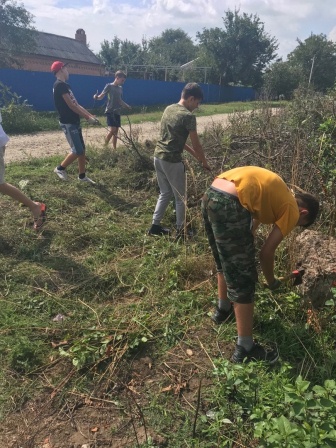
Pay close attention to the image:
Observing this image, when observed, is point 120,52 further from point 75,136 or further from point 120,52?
point 75,136

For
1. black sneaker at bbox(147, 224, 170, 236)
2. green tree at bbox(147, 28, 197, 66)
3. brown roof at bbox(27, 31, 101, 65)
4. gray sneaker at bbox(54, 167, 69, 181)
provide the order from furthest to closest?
green tree at bbox(147, 28, 197, 66)
brown roof at bbox(27, 31, 101, 65)
gray sneaker at bbox(54, 167, 69, 181)
black sneaker at bbox(147, 224, 170, 236)

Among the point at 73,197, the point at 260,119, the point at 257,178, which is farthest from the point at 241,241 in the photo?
the point at 260,119

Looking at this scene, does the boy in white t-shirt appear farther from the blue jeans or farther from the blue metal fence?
the blue metal fence

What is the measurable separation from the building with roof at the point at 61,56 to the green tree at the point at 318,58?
19.2m

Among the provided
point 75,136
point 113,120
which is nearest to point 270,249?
point 75,136

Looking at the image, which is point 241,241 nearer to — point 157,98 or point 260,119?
point 260,119

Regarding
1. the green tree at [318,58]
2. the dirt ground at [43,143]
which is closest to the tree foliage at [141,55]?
the green tree at [318,58]

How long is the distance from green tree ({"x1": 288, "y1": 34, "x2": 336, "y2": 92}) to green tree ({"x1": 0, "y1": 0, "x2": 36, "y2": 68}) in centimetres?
2257

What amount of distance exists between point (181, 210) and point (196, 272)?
3.28 feet

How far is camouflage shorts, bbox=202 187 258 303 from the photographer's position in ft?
7.11

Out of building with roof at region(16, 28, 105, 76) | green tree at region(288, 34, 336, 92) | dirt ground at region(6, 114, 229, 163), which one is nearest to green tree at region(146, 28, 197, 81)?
building with roof at region(16, 28, 105, 76)

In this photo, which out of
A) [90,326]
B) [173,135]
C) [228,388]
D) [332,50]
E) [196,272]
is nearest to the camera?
[228,388]

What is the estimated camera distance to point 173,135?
3828mm

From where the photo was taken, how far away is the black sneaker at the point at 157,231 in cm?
412
